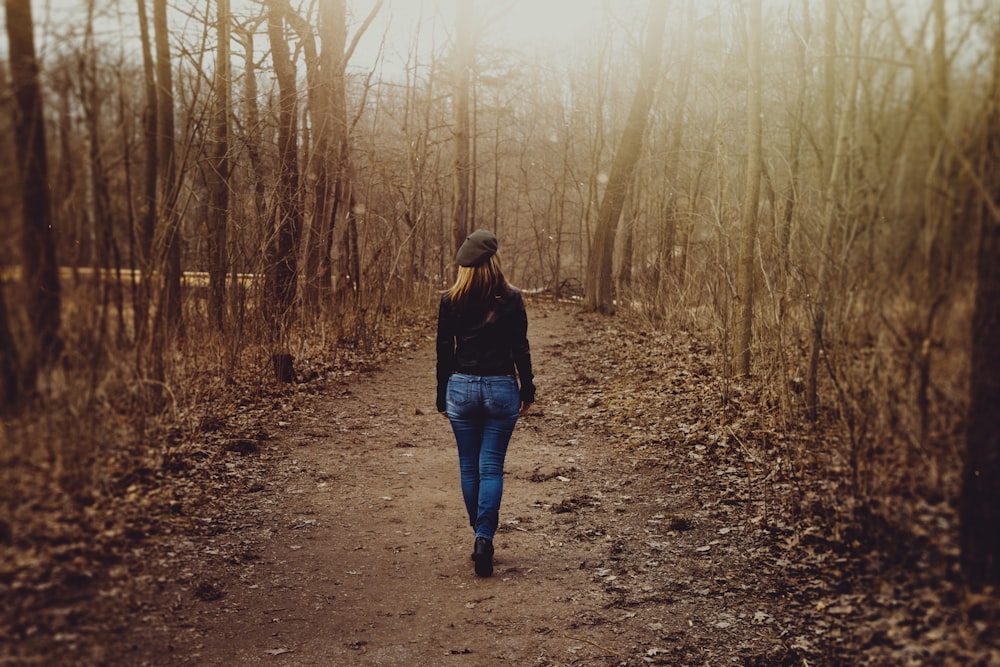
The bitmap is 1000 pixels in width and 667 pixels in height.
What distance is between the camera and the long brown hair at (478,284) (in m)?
5.04

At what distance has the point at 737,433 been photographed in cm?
762

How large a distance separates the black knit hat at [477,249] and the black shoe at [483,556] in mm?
1891

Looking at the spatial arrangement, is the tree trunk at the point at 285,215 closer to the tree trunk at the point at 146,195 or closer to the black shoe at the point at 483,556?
the tree trunk at the point at 146,195

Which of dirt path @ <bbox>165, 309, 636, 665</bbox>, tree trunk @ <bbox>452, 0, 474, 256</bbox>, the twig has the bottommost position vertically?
the twig

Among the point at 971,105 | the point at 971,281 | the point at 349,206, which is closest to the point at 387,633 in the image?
the point at 971,281

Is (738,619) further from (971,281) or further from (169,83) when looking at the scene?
(169,83)

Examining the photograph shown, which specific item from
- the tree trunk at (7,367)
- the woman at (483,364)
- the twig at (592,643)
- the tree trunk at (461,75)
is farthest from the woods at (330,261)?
the tree trunk at (461,75)

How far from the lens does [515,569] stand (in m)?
5.33

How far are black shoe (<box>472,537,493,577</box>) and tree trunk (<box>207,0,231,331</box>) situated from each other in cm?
531

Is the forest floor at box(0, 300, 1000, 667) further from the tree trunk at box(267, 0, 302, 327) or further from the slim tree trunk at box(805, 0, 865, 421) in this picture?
the tree trunk at box(267, 0, 302, 327)

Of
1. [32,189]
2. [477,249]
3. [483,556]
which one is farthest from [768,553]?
[32,189]

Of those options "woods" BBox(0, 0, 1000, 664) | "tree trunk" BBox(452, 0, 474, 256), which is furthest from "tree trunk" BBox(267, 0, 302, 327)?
"tree trunk" BBox(452, 0, 474, 256)

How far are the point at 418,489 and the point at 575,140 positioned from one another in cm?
2440

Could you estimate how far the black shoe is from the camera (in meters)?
5.15
